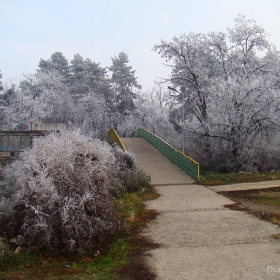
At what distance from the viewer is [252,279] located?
5.25 m

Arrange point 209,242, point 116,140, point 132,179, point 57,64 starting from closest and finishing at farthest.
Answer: point 209,242, point 132,179, point 116,140, point 57,64

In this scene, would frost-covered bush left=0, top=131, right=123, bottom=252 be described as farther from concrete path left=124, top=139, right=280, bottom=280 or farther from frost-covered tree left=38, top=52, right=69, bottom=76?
frost-covered tree left=38, top=52, right=69, bottom=76

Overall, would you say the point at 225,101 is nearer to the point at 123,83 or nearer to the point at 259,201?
the point at 259,201

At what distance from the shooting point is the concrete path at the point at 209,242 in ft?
18.4

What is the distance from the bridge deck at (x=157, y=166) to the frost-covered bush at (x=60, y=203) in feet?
23.9

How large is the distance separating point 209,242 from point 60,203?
331 centimetres

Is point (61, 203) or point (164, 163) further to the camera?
point (164, 163)

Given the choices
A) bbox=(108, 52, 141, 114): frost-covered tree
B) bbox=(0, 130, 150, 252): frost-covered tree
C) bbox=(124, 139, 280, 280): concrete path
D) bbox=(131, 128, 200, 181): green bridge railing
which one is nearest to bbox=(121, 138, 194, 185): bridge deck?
bbox=(131, 128, 200, 181): green bridge railing

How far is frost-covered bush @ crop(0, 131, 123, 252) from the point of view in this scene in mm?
6762

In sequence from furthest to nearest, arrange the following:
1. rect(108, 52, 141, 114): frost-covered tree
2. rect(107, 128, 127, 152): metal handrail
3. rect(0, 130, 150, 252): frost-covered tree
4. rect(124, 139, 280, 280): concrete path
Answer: rect(108, 52, 141, 114): frost-covered tree → rect(107, 128, 127, 152): metal handrail → rect(0, 130, 150, 252): frost-covered tree → rect(124, 139, 280, 280): concrete path

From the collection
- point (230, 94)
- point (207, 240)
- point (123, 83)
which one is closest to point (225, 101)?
point (230, 94)

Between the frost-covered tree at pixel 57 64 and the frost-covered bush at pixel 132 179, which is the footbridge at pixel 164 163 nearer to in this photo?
the frost-covered bush at pixel 132 179

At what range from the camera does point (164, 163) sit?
19.4 m

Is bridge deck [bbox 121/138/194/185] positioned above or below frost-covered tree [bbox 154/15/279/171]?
below
